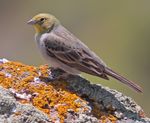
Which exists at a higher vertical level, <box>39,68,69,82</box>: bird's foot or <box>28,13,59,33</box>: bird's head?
<box>28,13,59,33</box>: bird's head

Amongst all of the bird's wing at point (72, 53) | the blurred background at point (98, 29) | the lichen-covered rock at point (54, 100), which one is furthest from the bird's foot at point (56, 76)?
the blurred background at point (98, 29)

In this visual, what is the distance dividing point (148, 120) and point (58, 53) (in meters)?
1.77

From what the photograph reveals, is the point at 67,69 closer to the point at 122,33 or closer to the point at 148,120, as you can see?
the point at 148,120

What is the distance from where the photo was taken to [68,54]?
980 cm

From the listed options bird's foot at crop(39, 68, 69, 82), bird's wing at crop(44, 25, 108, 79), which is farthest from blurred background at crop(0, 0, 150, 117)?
bird's foot at crop(39, 68, 69, 82)

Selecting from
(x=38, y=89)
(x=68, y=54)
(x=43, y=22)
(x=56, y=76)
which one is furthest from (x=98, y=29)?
(x=38, y=89)

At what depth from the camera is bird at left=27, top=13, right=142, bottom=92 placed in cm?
958

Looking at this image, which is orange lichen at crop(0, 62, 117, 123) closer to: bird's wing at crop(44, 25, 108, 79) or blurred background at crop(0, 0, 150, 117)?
bird's wing at crop(44, 25, 108, 79)

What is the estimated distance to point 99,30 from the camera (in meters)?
23.9

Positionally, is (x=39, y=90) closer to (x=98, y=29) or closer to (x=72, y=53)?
(x=72, y=53)

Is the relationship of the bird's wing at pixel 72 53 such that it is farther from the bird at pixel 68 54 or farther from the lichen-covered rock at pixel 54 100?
the lichen-covered rock at pixel 54 100

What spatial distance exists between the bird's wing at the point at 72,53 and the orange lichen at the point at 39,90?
71 centimetres

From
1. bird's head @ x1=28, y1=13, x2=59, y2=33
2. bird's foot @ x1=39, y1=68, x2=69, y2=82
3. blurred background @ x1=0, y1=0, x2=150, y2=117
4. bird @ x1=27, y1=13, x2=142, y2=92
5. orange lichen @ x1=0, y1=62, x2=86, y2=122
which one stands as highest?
blurred background @ x1=0, y1=0, x2=150, y2=117

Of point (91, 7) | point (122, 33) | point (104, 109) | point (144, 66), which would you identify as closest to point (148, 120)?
point (104, 109)
